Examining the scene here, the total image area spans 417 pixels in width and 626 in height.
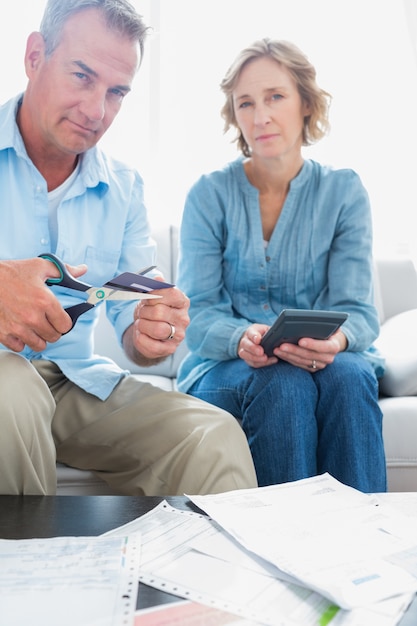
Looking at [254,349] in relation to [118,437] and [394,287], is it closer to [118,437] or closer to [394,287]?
[118,437]

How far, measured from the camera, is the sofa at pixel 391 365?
1.60 meters

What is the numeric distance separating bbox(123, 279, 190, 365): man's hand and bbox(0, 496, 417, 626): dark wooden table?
42cm

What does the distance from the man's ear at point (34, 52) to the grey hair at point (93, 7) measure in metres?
0.01

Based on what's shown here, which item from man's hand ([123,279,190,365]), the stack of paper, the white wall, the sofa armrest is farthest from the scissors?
the white wall

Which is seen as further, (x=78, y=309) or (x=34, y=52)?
(x=34, y=52)

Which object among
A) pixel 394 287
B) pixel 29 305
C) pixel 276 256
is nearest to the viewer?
pixel 29 305

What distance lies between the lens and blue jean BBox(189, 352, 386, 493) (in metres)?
1.39

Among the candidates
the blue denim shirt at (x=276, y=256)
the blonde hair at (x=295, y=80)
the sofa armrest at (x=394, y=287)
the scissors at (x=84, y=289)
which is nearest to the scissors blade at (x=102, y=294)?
the scissors at (x=84, y=289)

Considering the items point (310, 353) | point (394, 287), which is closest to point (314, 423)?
point (310, 353)

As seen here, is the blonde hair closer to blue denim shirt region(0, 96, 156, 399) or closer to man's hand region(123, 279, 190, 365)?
blue denim shirt region(0, 96, 156, 399)

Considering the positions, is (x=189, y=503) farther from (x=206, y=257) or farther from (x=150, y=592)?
(x=206, y=257)

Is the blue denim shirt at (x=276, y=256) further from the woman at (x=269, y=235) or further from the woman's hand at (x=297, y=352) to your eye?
the woman's hand at (x=297, y=352)

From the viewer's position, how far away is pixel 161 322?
1272 mm

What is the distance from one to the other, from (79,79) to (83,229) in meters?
0.31
